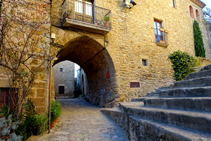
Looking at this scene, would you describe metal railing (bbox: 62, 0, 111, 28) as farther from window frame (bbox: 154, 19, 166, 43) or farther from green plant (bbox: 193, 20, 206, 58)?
green plant (bbox: 193, 20, 206, 58)

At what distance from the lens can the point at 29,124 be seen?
3209mm

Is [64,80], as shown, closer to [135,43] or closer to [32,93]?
[135,43]

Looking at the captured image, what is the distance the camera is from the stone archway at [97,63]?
631 cm

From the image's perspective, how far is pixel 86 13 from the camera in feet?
19.8

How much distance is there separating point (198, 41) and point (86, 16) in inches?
355

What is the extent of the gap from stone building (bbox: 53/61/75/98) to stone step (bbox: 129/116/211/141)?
14.8 meters

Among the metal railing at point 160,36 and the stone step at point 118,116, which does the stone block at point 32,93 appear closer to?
the stone step at point 118,116

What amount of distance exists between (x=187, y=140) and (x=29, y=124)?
3.13m

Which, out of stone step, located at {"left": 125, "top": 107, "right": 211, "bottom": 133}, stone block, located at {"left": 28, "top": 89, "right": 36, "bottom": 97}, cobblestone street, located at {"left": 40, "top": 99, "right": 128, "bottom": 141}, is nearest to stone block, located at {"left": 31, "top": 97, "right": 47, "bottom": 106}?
stone block, located at {"left": 28, "top": 89, "right": 36, "bottom": 97}

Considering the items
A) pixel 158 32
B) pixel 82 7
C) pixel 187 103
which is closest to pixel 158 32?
pixel 158 32

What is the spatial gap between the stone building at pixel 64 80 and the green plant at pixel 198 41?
505 inches

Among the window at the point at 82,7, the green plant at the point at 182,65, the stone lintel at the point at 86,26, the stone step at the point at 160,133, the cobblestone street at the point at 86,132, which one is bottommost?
the cobblestone street at the point at 86,132

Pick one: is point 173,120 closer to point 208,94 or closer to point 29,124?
point 208,94

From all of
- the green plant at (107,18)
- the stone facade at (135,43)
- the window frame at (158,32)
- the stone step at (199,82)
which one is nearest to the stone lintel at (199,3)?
the stone facade at (135,43)
